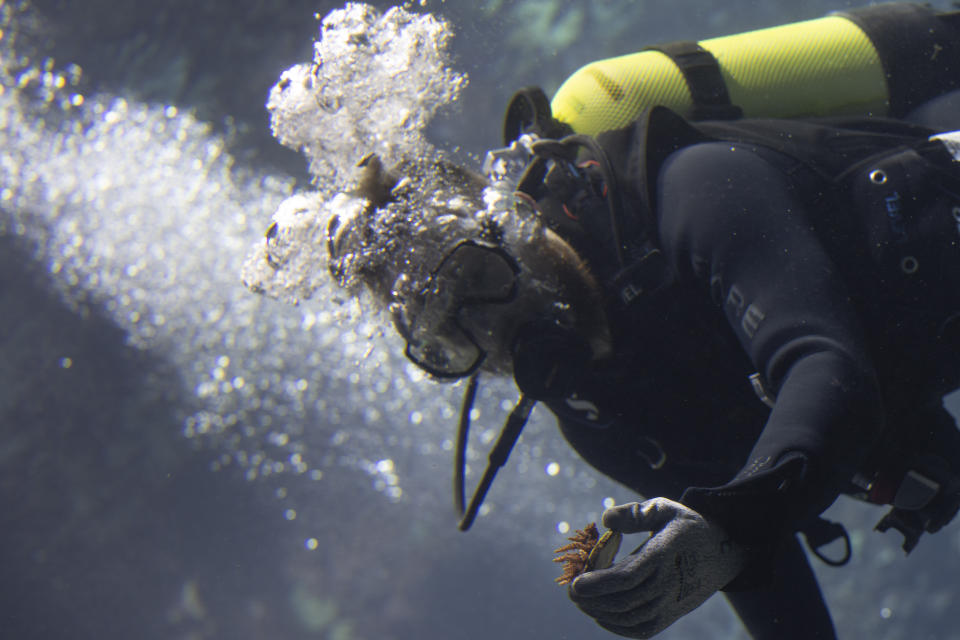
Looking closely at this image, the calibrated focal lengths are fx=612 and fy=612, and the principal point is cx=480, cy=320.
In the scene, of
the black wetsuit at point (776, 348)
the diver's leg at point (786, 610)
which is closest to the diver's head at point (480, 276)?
the black wetsuit at point (776, 348)

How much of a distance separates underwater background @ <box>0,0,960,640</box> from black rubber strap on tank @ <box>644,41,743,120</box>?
1074 millimetres

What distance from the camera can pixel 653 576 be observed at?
0.75 meters

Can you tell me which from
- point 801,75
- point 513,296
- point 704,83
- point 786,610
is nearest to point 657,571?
point 513,296

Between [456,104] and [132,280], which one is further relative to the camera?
[132,280]

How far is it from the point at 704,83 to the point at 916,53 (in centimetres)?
56

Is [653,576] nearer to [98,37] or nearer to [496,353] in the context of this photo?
[496,353]

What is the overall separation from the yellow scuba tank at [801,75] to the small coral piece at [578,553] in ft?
3.49

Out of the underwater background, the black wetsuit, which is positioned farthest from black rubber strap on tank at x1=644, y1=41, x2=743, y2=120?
the underwater background

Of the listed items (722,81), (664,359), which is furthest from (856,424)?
(722,81)

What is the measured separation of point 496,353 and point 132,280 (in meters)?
8.06

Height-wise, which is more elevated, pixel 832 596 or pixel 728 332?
pixel 728 332

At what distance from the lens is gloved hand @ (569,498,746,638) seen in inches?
29.4

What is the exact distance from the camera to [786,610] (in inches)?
61.9

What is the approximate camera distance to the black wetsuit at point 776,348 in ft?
2.81
